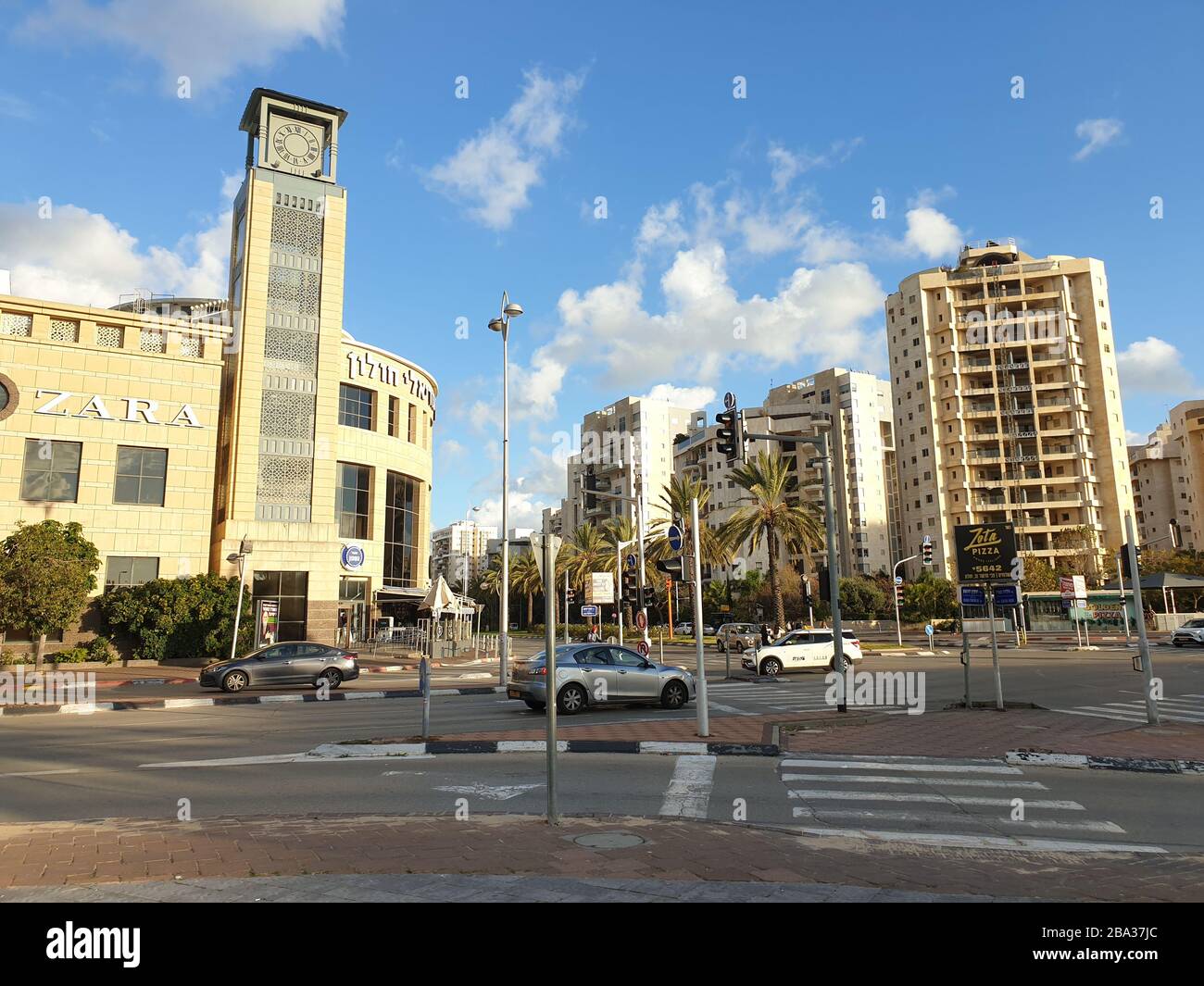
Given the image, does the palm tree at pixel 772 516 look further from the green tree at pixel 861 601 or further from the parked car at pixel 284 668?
the green tree at pixel 861 601

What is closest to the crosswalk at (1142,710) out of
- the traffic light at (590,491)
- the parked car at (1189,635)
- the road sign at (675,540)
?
the road sign at (675,540)

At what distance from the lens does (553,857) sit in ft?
20.4

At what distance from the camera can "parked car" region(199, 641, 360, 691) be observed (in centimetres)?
2342

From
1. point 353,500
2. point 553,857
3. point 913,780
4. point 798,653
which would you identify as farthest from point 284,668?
point 353,500

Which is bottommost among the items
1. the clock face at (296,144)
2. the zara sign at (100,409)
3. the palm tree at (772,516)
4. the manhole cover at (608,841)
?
the manhole cover at (608,841)

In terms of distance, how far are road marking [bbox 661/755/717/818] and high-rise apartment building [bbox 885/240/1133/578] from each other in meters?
74.5

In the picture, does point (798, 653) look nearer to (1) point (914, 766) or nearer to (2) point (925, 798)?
(1) point (914, 766)

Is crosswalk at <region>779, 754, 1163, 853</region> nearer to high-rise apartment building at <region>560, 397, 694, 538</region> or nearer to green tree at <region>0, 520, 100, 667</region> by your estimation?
green tree at <region>0, 520, 100, 667</region>

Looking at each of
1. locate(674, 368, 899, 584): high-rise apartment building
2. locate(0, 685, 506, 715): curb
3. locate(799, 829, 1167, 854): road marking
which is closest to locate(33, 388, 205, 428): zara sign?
locate(0, 685, 506, 715): curb

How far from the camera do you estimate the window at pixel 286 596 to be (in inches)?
1479

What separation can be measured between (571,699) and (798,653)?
15.2 m

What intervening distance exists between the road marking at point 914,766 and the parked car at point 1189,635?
40362 millimetres
